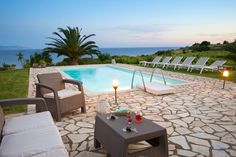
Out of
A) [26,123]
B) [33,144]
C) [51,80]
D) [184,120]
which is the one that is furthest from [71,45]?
[33,144]

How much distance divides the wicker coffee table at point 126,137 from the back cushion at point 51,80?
6.72ft

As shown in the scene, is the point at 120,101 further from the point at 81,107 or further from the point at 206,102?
the point at 206,102

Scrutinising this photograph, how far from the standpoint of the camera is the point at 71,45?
16.4 m

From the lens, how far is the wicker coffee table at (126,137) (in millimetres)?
2209

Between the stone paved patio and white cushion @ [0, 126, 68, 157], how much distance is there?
73cm

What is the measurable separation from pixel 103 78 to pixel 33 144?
9426mm

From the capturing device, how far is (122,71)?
13.2 metres

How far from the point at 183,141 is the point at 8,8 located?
27604mm

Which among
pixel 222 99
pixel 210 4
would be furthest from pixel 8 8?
pixel 222 99

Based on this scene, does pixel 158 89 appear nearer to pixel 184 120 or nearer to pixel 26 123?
pixel 184 120

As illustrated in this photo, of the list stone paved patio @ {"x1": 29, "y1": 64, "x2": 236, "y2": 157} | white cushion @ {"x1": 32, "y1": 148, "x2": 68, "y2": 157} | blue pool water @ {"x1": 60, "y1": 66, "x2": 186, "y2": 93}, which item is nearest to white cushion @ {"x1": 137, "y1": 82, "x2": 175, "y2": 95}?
stone paved patio @ {"x1": 29, "y1": 64, "x2": 236, "y2": 157}

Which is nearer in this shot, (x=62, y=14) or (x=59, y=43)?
(x=59, y=43)

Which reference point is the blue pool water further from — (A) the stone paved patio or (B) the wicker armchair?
(B) the wicker armchair

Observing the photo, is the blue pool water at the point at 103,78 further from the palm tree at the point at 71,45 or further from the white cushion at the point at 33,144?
the white cushion at the point at 33,144
